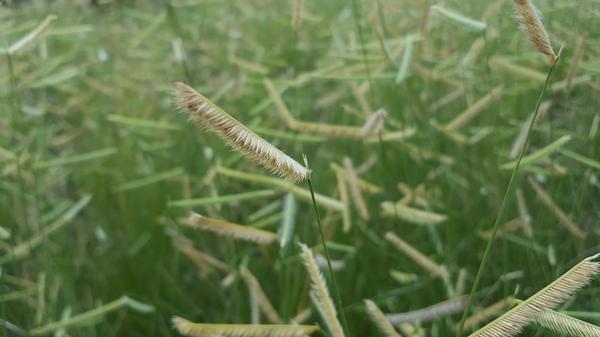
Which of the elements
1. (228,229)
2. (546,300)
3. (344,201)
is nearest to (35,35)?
(228,229)

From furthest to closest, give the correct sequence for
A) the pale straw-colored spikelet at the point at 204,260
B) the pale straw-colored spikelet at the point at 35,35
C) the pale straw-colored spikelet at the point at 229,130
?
1. the pale straw-colored spikelet at the point at 204,260
2. the pale straw-colored spikelet at the point at 35,35
3. the pale straw-colored spikelet at the point at 229,130

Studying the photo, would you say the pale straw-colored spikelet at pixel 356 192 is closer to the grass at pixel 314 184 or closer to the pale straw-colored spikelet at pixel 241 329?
the grass at pixel 314 184

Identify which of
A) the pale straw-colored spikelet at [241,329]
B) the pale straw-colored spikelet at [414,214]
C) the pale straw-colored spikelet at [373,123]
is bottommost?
the pale straw-colored spikelet at [414,214]

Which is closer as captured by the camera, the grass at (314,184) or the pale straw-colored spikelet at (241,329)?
the pale straw-colored spikelet at (241,329)

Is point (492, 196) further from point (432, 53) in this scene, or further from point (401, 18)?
point (401, 18)

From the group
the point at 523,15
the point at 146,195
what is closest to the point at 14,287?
the point at 146,195

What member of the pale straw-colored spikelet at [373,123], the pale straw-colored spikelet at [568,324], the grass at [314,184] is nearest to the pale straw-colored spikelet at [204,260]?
the grass at [314,184]
